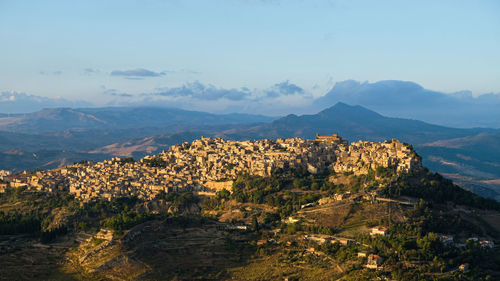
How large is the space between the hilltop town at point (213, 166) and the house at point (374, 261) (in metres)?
22.3

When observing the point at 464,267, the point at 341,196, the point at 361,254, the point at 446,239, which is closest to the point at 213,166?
the point at 341,196

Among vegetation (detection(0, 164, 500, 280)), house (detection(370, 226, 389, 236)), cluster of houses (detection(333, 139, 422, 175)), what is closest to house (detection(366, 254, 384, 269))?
vegetation (detection(0, 164, 500, 280))

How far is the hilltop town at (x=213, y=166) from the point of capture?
229ft

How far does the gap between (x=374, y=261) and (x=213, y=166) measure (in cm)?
3864

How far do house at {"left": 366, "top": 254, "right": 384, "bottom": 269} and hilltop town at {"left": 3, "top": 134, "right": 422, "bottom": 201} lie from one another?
22.3 meters

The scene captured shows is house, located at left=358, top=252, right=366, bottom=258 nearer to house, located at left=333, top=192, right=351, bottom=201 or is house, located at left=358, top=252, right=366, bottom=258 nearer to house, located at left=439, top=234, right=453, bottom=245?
house, located at left=439, top=234, right=453, bottom=245

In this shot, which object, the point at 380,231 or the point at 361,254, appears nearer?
the point at 361,254

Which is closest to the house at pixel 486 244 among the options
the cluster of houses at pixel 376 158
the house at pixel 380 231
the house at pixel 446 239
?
the house at pixel 446 239

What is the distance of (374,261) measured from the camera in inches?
1630

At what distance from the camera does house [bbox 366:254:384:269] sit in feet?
135

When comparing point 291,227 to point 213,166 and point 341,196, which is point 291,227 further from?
point 213,166

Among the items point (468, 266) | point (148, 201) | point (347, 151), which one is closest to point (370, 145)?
point (347, 151)

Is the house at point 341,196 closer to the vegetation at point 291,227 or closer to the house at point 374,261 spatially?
the vegetation at point 291,227

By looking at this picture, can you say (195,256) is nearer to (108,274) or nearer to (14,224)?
(108,274)
